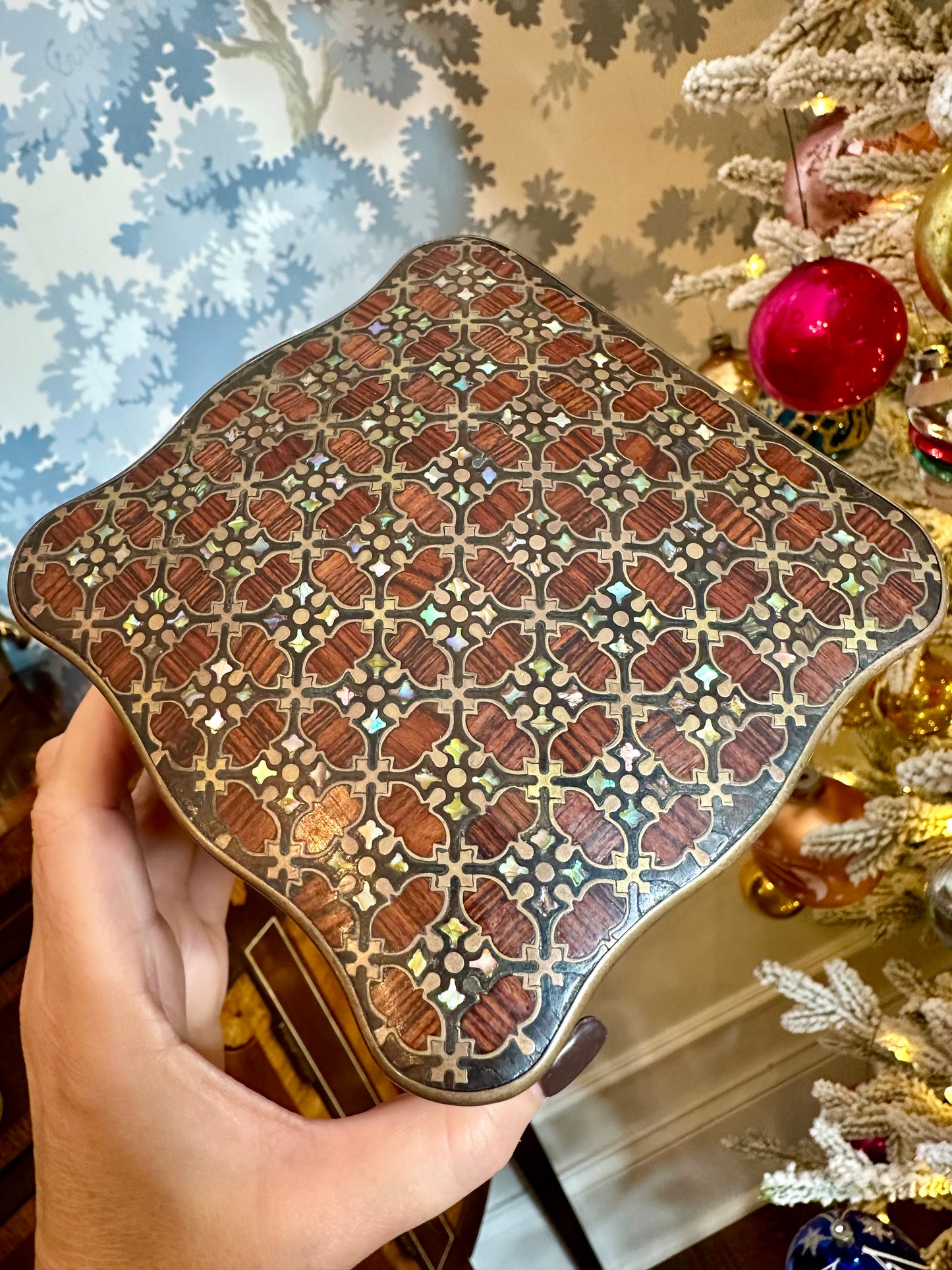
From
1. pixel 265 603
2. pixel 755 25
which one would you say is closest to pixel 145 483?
pixel 265 603

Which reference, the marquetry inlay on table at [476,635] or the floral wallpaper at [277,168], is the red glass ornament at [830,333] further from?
the floral wallpaper at [277,168]

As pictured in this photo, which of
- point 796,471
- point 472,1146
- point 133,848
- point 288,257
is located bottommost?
point 472,1146

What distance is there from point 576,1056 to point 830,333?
41cm

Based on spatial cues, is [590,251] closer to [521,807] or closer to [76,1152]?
[521,807]

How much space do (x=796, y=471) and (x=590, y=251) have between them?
43cm

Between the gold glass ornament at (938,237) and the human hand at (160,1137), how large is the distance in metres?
0.45

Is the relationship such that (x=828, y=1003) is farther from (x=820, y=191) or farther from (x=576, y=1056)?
(x=820, y=191)

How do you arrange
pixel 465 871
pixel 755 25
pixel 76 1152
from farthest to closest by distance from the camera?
1. pixel 755 25
2. pixel 76 1152
3. pixel 465 871

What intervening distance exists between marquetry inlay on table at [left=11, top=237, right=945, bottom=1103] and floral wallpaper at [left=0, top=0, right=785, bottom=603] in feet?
0.89

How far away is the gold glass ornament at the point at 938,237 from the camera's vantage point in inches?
15.8

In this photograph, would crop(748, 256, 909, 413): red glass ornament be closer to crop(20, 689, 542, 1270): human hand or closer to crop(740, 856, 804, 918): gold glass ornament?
crop(20, 689, 542, 1270): human hand

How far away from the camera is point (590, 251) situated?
0.79 meters

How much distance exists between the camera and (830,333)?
472mm

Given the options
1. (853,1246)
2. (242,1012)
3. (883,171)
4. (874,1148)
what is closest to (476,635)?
(883,171)
